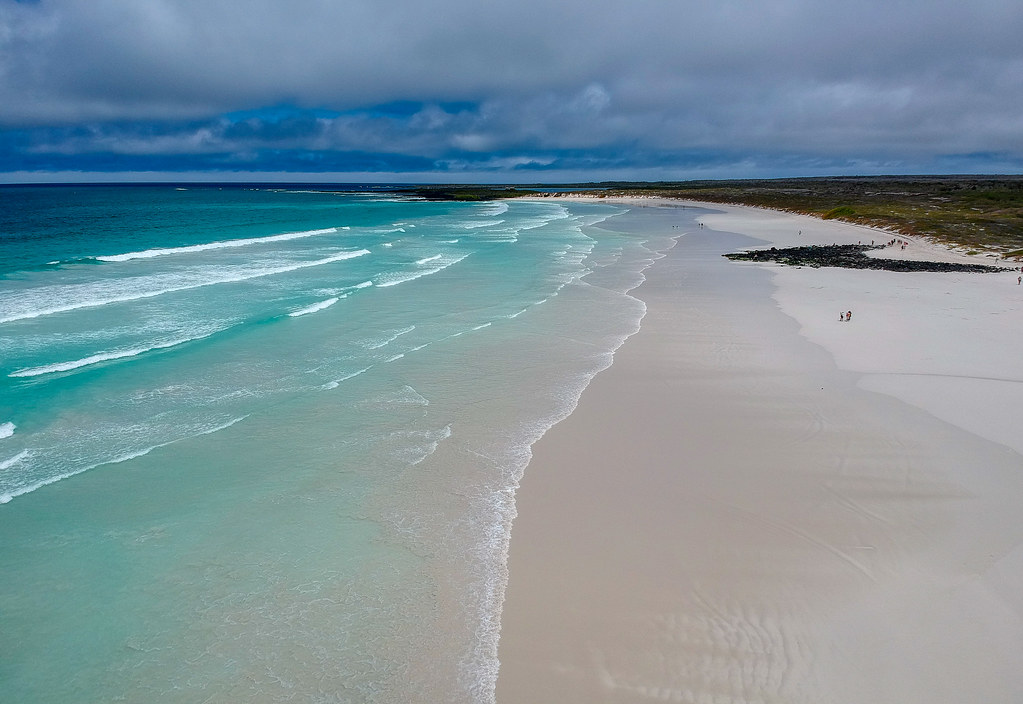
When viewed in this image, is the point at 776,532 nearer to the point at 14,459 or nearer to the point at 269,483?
the point at 269,483

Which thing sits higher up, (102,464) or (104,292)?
(104,292)

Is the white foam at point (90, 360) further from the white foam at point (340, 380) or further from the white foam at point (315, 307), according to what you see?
the white foam at point (340, 380)

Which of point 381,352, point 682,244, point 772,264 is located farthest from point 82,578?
point 682,244

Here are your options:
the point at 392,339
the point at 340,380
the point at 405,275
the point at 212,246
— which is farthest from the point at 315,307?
the point at 212,246

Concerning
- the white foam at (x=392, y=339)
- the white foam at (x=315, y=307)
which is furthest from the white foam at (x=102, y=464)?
the white foam at (x=315, y=307)

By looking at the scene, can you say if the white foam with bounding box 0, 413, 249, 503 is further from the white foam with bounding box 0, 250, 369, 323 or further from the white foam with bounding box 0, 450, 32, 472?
the white foam with bounding box 0, 250, 369, 323

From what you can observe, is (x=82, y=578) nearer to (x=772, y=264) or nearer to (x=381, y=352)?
(x=381, y=352)
